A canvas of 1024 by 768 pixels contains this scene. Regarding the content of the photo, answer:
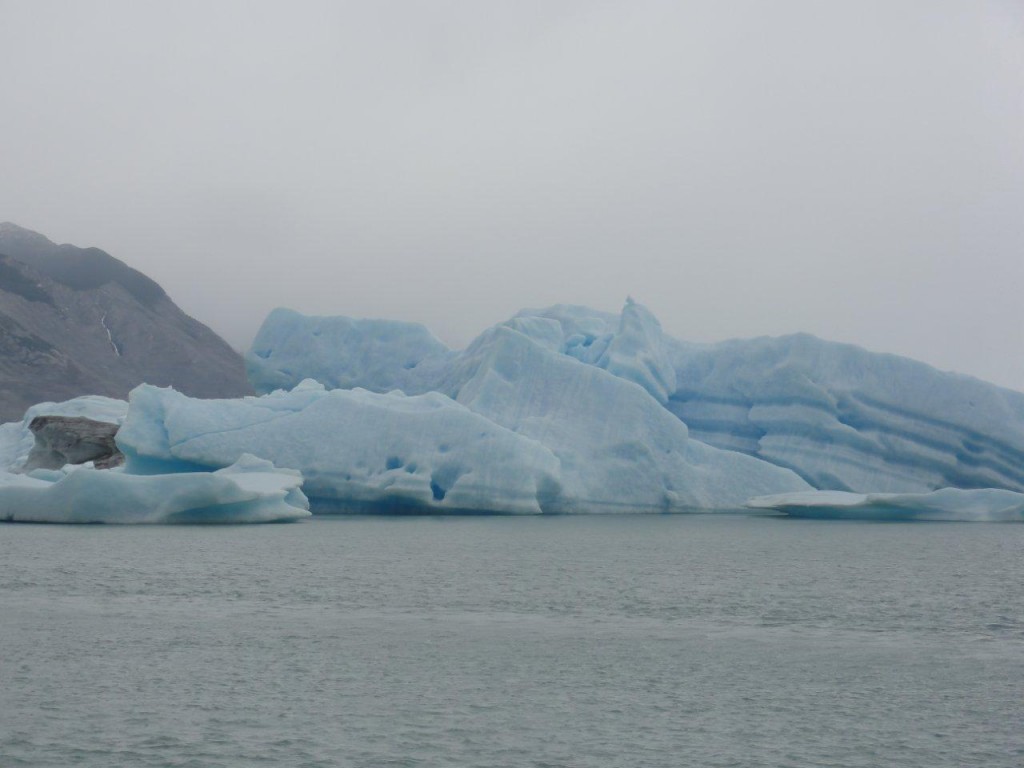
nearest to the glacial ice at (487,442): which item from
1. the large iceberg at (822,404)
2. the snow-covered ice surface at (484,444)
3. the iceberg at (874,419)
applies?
the snow-covered ice surface at (484,444)

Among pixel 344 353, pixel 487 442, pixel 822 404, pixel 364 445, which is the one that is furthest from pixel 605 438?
pixel 344 353

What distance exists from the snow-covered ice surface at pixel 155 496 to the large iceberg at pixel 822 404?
667 cm

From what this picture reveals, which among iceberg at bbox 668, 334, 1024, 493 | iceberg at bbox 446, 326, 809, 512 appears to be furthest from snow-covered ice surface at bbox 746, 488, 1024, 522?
iceberg at bbox 668, 334, 1024, 493

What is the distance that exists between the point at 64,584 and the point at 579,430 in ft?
43.6

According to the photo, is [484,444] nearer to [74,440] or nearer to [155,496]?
[155,496]

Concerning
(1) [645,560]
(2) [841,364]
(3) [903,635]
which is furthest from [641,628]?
(2) [841,364]

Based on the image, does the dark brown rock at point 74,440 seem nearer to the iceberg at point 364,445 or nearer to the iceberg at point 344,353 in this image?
the iceberg at point 344,353

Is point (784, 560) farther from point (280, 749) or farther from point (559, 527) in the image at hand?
point (280, 749)

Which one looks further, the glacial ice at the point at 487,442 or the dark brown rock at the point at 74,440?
the dark brown rock at the point at 74,440

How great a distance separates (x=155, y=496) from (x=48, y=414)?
10.5m

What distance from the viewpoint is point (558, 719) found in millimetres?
7121

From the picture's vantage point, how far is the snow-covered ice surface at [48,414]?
29.7 metres

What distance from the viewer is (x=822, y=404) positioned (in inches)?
1016

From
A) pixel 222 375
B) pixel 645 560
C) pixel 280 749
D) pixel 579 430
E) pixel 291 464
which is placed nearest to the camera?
pixel 280 749
